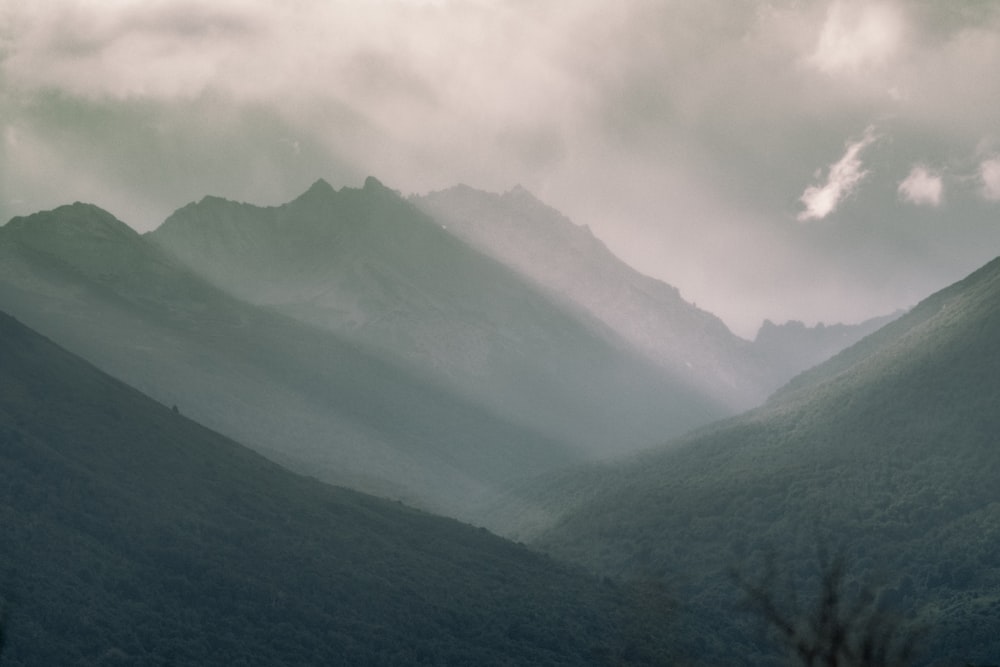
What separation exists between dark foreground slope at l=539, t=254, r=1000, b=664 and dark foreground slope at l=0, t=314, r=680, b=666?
27.7 meters

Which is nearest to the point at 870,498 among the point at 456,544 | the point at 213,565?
the point at 456,544

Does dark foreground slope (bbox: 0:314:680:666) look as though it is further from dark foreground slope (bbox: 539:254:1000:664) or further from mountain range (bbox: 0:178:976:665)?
dark foreground slope (bbox: 539:254:1000:664)

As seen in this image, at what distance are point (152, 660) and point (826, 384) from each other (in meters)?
165

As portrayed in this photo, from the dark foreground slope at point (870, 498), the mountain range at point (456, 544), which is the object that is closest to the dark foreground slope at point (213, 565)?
the mountain range at point (456, 544)

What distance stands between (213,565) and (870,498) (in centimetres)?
9877

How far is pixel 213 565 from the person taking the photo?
289ft

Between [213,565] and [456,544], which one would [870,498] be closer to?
[456,544]

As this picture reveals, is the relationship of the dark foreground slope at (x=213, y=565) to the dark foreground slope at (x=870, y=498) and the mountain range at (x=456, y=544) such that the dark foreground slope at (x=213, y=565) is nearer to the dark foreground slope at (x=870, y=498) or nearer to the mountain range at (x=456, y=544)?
the mountain range at (x=456, y=544)

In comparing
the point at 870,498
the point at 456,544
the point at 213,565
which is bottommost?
the point at 213,565

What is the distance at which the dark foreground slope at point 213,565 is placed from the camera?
2869 inches

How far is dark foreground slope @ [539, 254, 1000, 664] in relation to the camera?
109 m

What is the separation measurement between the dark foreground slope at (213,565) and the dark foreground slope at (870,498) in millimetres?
27747

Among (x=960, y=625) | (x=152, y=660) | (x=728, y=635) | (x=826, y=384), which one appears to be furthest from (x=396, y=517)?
(x=826, y=384)

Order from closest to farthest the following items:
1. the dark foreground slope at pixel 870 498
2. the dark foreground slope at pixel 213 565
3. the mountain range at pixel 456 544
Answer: the dark foreground slope at pixel 213 565 < the mountain range at pixel 456 544 < the dark foreground slope at pixel 870 498
